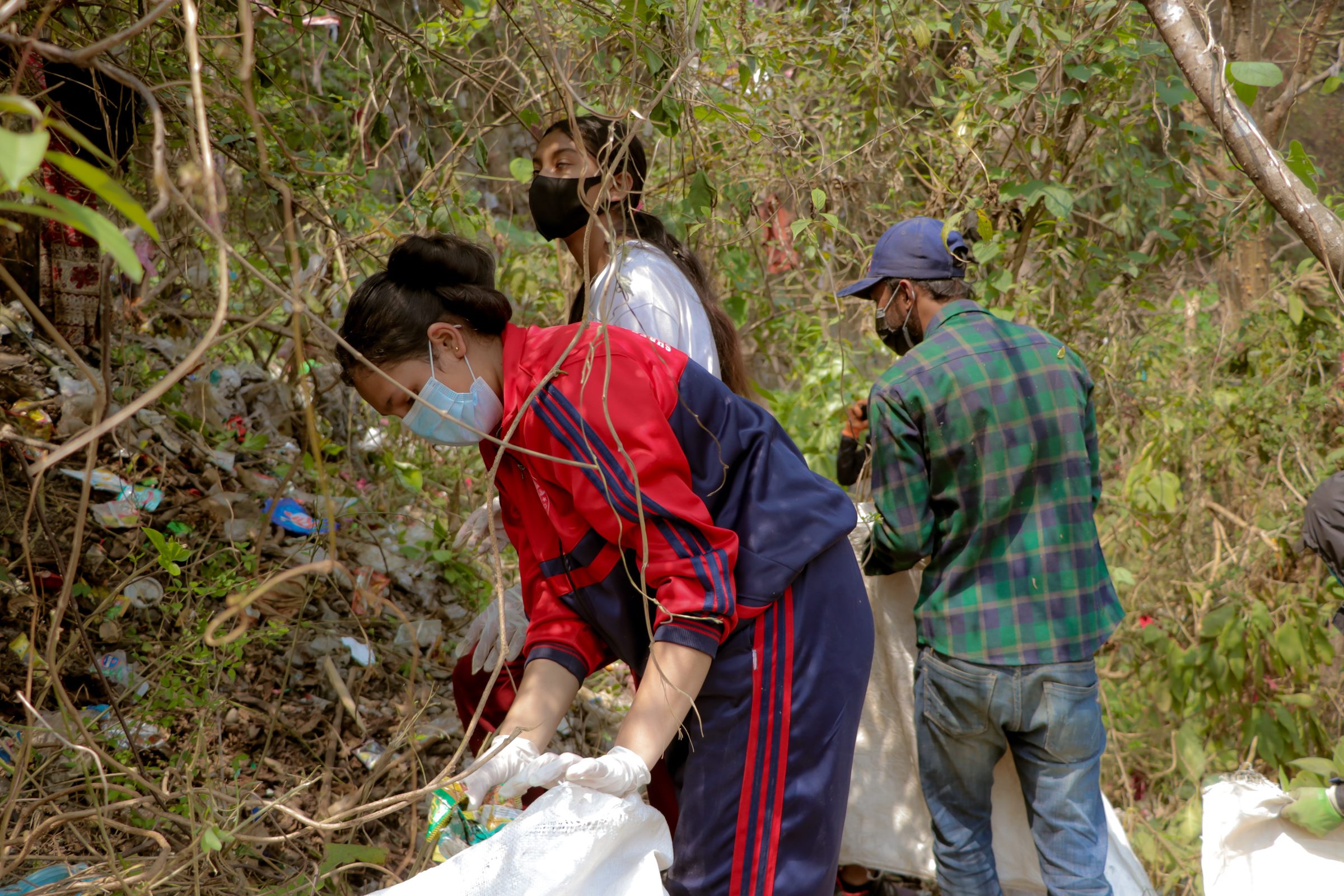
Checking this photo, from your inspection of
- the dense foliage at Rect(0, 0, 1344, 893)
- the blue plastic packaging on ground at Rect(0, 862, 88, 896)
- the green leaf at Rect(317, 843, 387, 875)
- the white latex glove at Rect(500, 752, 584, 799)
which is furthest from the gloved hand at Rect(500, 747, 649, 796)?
the dense foliage at Rect(0, 0, 1344, 893)

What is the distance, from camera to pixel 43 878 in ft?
5.66

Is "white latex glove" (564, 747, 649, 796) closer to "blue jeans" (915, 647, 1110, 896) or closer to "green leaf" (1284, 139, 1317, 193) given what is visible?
"blue jeans" (915, 647, 1110, 896)

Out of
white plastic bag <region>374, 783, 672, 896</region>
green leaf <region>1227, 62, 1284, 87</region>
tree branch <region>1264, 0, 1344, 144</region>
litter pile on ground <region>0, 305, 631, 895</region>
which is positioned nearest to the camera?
white plastic bag <region>374, 783, 672, 896</region>

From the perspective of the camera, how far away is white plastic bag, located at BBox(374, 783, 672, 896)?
1.29 meters

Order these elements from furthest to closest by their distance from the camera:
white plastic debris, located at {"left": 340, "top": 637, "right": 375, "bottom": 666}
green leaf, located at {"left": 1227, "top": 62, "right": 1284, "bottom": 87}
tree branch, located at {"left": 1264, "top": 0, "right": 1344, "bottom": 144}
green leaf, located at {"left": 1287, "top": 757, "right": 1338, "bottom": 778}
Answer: white plastic debris, located at {"left": 340, "top": 637, "right": 375, "bottom": 666} < green leaf, located at {"left": 1287, "top": 757, "right": 1338, "bottom": 778} < tree branch, located at {"left": 1264, "top": 0, "right": 1344, "bottom": 144} < green leaf, located at {"left": 1227, "top": 62, "right": 1284, "bottom": 87}

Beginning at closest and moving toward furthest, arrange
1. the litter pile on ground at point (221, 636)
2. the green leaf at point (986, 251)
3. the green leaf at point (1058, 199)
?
1. the litter pile on ground at point (221, 636)
2. the green leaf at point (1058, 199)
3. the green leaf at point (986, 251)

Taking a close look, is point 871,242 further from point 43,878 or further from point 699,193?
point 43,878

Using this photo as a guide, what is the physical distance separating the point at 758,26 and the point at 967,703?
2.04 meters

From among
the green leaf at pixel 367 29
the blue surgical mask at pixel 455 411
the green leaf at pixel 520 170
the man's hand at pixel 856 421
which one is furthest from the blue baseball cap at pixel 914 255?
the green leaf at pixel 367 29

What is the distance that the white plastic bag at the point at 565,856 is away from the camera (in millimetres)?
1286

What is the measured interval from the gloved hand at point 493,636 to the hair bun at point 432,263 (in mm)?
634

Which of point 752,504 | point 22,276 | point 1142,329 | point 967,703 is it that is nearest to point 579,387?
point 752,504

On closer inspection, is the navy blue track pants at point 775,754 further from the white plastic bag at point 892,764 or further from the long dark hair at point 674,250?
the white plastic bag at point 892,764

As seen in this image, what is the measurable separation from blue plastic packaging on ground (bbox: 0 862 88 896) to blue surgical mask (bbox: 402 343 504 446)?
2.88ft
